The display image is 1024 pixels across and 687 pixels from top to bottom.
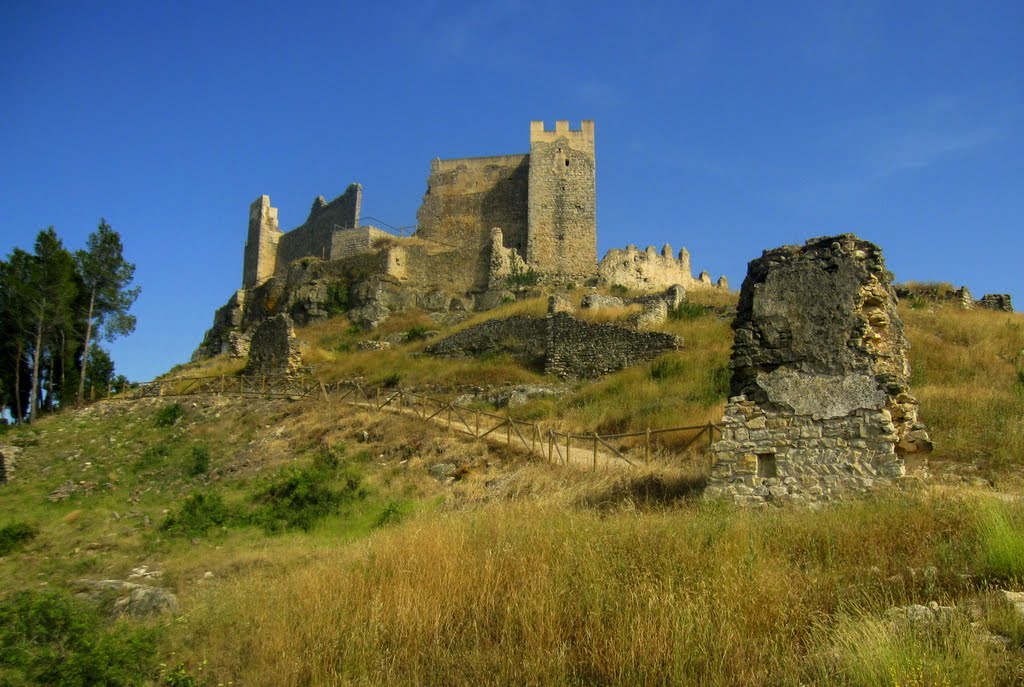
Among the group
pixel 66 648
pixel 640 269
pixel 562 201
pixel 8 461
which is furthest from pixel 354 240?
pixel 66 648

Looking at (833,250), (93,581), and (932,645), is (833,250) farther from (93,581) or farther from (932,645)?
(93,581)

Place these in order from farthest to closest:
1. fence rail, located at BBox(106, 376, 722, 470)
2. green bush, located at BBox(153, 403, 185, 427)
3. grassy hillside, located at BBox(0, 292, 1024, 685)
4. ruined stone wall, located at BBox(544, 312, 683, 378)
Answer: ruined stone wall, located at BBox(544, 312, 683, 378) < green bush, located at BBox(153, 403, 185, 427) < fence rail, located at BBox(106, 376, 722, 470) < grassy hillside, located at BBox(0, 292, 1024, 685)

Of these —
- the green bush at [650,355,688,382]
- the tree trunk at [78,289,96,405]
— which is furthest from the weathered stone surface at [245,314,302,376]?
the green bush at [650,355,688,382]

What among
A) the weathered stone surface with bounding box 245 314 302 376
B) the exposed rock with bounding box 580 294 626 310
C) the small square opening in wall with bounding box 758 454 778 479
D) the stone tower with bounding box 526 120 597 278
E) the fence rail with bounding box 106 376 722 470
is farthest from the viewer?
the stone tower with bounding box 526 120 597 278

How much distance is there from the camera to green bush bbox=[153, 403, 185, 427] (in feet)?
77.0

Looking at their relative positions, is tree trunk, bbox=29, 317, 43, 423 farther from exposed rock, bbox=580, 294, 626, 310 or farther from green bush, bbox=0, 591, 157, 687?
green bush, bbox=0, 591, 157, 687

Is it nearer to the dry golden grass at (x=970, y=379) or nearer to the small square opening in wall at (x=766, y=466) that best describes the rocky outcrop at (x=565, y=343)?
the dry golden grass at (x=970, y=379)

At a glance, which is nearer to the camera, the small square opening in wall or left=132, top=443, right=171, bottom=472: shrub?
the small square opening in wall

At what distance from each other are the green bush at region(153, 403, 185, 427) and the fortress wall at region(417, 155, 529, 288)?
23836 mm

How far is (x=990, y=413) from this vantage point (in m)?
13.3

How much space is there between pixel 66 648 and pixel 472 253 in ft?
124

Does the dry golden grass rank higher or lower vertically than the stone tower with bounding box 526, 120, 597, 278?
lower

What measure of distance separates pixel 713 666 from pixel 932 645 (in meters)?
1.46

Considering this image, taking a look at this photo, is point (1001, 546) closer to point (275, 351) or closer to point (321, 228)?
point (275, 351)
